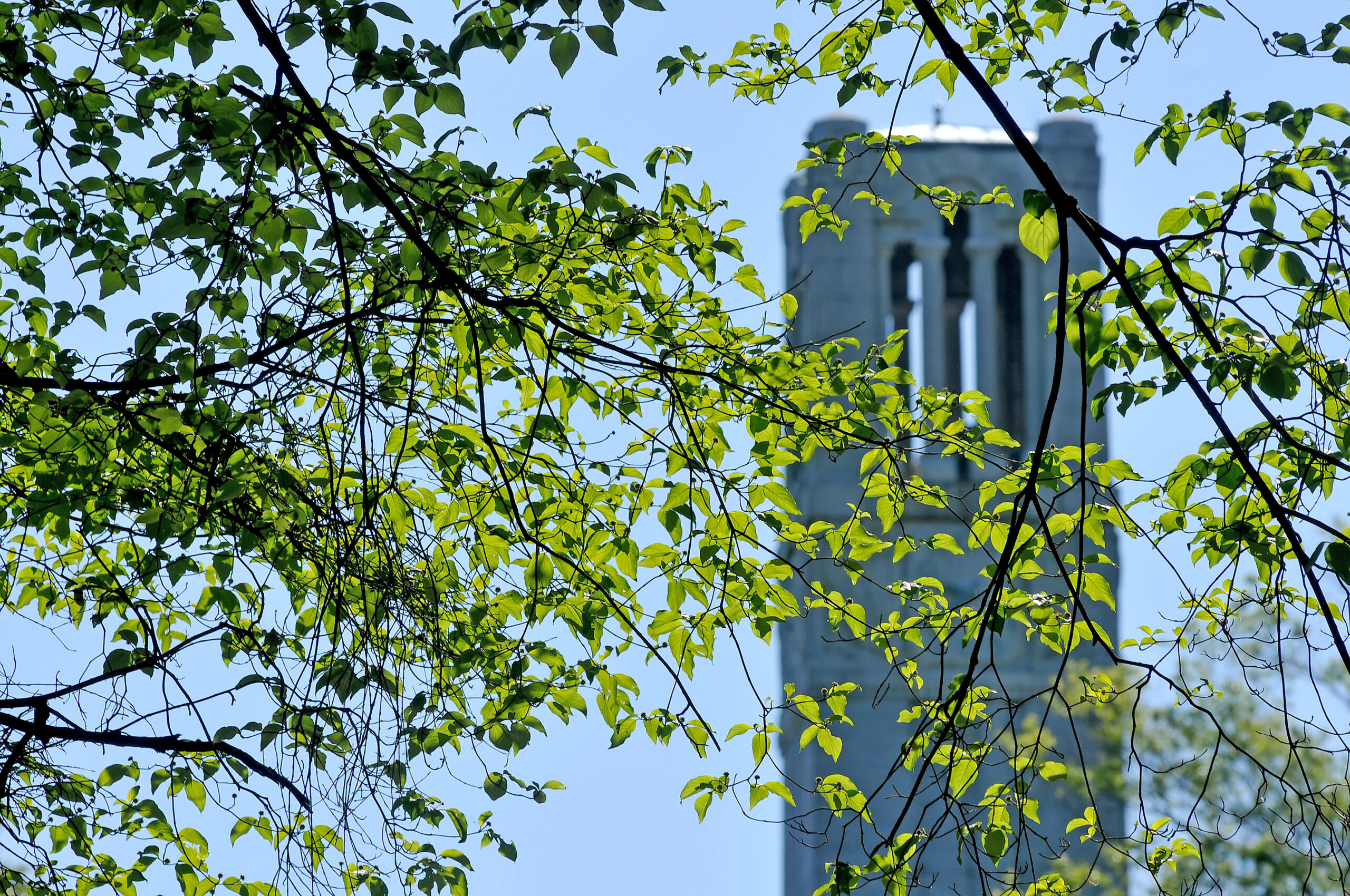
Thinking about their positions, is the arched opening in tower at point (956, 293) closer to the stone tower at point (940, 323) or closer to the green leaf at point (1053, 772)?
the stone tower at point (940, 323)

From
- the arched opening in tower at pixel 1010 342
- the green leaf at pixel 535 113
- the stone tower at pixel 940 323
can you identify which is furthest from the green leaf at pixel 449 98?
the arched opening in tower at pixel 1010 342

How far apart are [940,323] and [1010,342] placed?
146 centimetres

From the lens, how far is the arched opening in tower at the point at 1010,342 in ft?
65.2

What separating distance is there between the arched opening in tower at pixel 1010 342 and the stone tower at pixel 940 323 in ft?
0.07

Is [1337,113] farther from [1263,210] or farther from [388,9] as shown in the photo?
[388,9]

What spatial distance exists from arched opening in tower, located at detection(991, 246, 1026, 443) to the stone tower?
21mm

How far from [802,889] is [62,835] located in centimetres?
1827

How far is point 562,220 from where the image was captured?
11.8 ft

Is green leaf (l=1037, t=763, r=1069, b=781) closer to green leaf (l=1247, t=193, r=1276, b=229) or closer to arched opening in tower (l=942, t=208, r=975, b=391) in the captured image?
green leaf (l=1247, t=193, r=1276, b=229)

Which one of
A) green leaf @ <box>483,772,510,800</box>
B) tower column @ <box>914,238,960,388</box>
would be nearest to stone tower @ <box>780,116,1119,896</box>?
tower column @ <box>914,238,960,388</box>

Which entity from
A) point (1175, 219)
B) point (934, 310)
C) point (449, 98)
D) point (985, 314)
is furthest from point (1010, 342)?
point (449, 98)

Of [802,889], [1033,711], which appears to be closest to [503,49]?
[1033,711]

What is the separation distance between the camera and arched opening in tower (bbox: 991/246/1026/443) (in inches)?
782

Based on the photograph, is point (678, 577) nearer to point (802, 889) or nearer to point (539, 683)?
point (539, 683)
